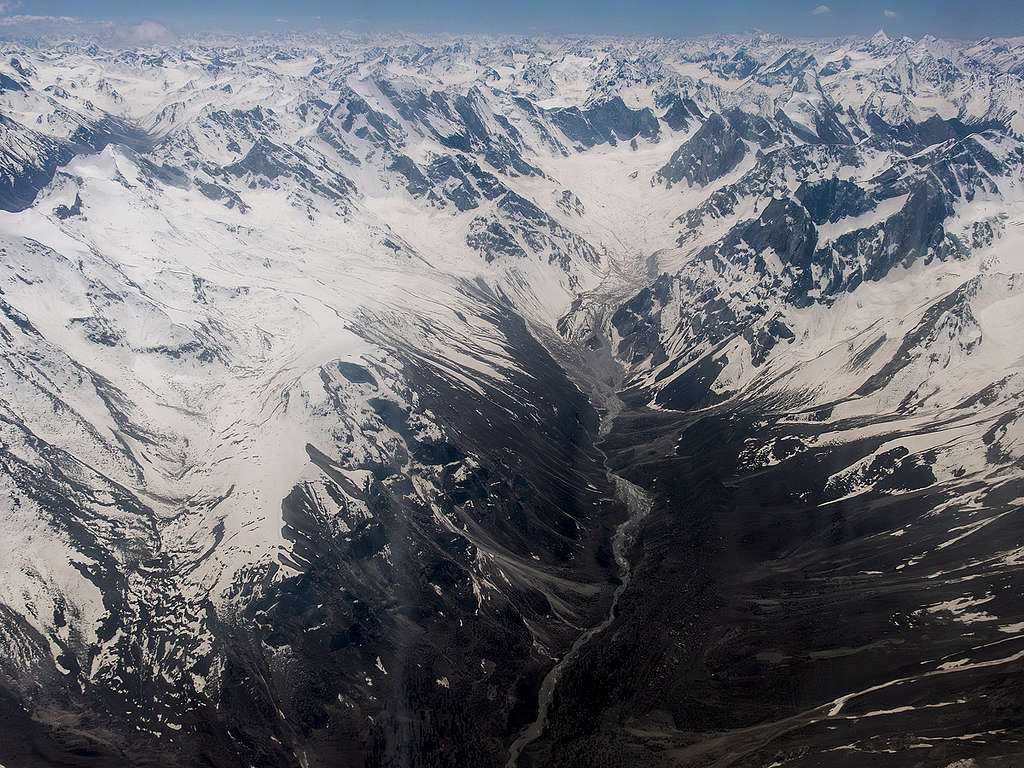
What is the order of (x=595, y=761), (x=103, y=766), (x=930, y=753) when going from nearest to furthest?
1. (x=930, y=753)
2. (x=103, y=766)
3. (x=595, y=761)

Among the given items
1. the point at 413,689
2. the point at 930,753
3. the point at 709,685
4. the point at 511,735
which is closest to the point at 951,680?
the point at 930,753

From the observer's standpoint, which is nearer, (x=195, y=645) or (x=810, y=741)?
(x=810, y=741)

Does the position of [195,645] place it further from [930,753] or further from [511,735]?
[930,753]

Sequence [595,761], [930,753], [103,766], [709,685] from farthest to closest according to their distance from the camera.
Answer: [709,685] → [595,761] → [103,766] → [930,753]

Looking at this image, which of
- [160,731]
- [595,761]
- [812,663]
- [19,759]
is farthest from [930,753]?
[19,759]

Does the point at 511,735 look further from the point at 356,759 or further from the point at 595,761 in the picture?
the point at 356,759

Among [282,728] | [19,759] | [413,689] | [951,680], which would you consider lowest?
[19,759]

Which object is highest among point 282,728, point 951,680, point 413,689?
point 951,680

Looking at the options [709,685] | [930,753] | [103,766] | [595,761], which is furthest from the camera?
[709,685]

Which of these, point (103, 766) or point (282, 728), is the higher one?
point (282, 728)
